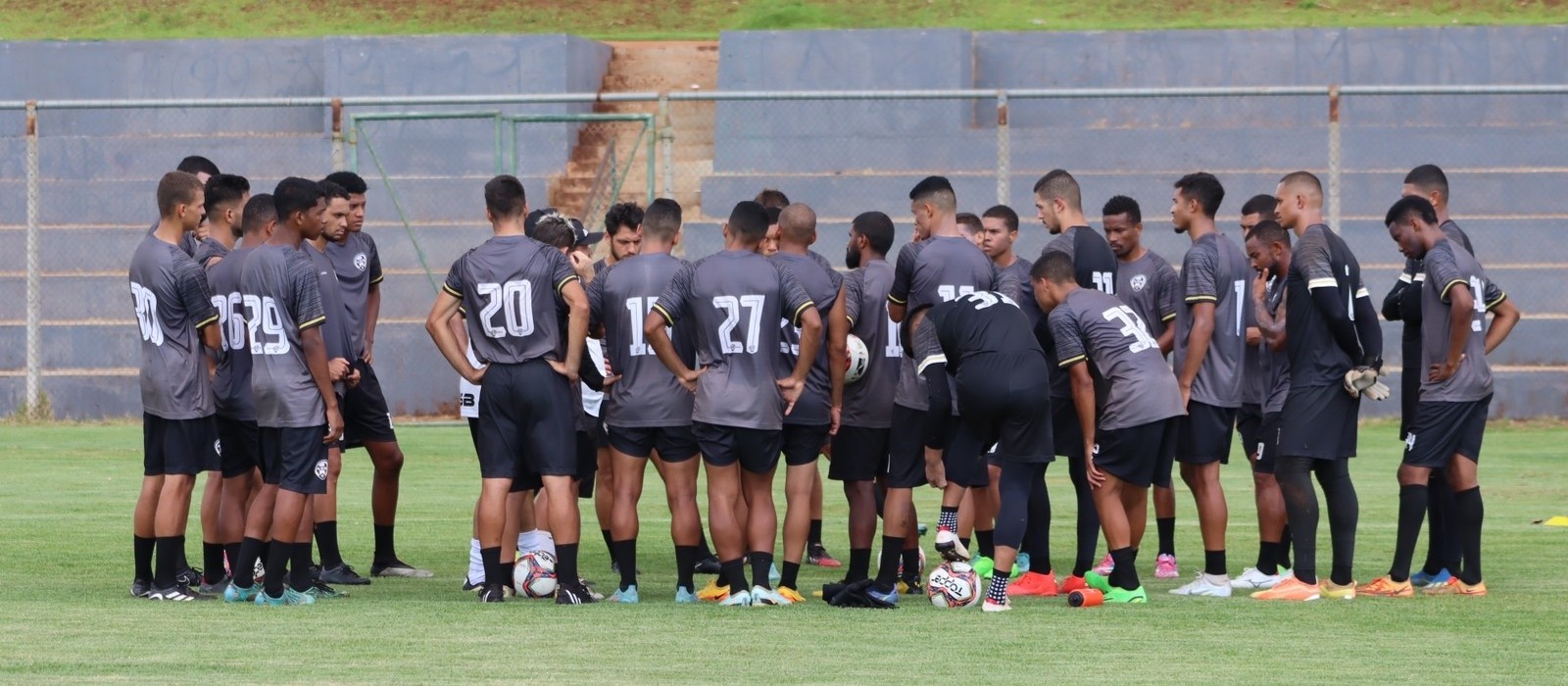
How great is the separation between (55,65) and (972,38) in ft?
37.2

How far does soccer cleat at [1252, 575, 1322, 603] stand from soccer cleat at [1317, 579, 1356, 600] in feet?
0.18

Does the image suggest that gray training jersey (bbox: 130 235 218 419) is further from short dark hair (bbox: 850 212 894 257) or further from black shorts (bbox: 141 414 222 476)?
short dark hair (bbox: 850 212 894 257)

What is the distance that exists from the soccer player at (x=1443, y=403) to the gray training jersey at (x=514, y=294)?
4.30 metres

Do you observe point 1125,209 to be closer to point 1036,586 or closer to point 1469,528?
point 1036,586

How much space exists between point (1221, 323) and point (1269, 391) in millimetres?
638

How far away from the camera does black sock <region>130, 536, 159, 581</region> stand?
929 centimetres

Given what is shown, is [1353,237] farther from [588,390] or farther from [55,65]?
[55,65]

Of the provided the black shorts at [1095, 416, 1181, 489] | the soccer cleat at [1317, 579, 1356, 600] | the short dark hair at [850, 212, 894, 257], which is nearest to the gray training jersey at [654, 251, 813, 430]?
the short dark hair at [850, 212, 894, 257]

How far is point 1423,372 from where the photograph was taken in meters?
9.62

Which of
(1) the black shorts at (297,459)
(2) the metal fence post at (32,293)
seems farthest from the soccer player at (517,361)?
(2) the metal fence post at (32,293)

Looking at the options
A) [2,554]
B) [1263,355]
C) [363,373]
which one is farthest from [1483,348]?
[2,554]

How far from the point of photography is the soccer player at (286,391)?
8859mm

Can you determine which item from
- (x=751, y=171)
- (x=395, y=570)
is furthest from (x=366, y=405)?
(x=751, y=171)

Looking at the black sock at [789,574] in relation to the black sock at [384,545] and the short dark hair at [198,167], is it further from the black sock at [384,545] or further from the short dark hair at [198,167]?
the short dark hair at [198,167]
